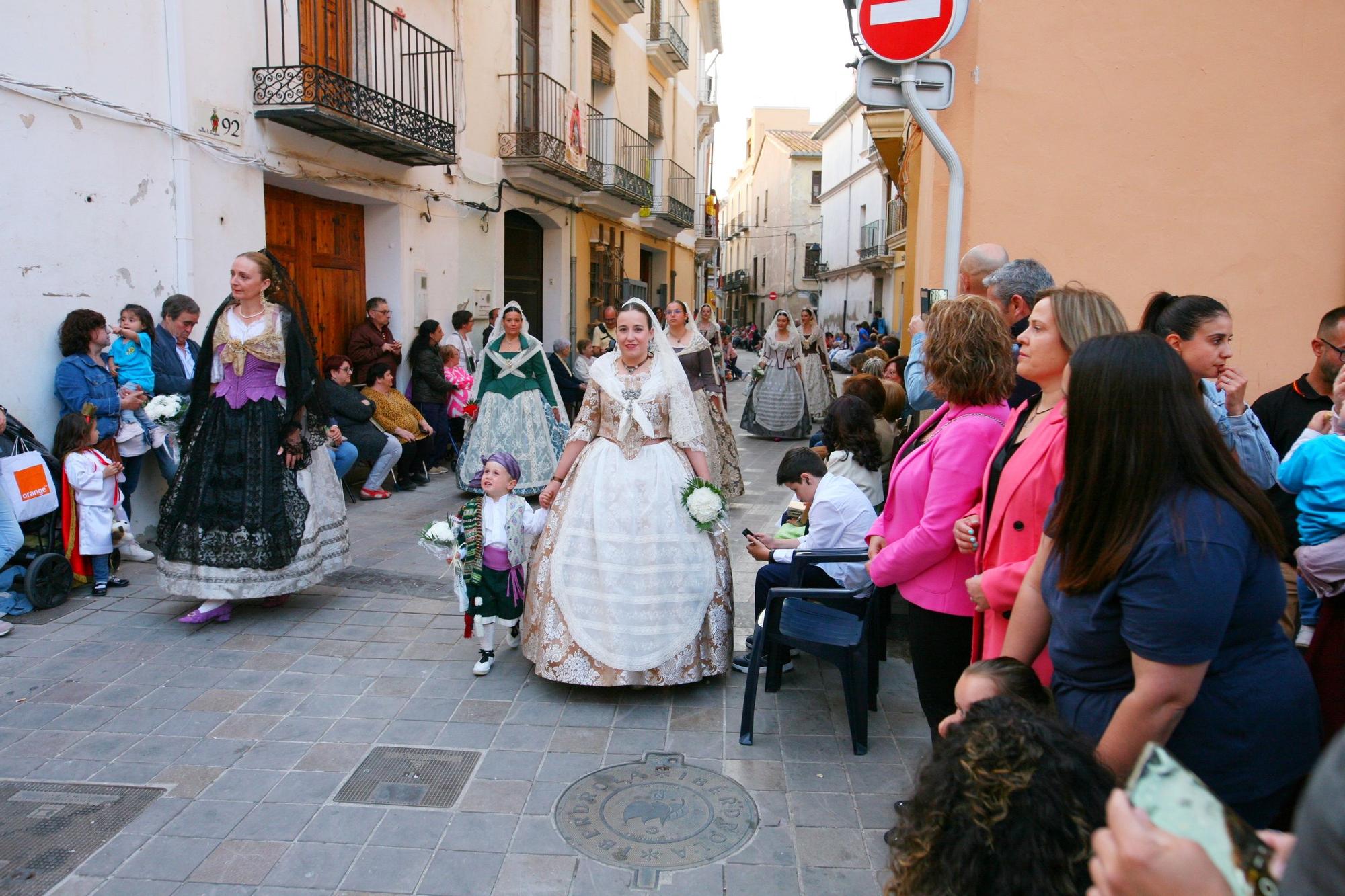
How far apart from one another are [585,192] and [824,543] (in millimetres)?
12012

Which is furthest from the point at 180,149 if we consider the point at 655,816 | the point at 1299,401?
the point at 1299,401

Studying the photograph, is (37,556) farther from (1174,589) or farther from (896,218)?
(896,218)

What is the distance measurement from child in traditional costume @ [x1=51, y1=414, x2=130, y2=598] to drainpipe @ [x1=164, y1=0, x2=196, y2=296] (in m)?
1.66

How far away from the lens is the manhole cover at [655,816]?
296 centimetres

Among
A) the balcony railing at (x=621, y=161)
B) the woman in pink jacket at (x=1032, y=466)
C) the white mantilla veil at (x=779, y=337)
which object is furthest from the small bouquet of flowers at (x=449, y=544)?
the balcony railing at (x=621, y=161)

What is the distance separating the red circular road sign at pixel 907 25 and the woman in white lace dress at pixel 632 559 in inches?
69.1

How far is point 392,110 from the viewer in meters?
8.90

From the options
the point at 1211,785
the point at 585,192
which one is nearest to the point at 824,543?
the point at 1211,785

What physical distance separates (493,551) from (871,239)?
1035 inches

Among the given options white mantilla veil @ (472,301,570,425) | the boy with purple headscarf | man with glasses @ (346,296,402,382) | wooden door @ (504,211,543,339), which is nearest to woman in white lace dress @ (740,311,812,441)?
wooden door @ (504,211,543,339)

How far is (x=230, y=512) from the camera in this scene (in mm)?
4910

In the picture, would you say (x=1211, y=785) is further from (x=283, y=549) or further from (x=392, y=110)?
(x=392, y=110)

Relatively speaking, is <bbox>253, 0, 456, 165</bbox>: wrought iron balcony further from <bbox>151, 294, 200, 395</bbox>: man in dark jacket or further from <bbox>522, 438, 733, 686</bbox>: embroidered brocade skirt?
<bbox>522, 438, 733, 686</bbox>: embroidered brocade skirt

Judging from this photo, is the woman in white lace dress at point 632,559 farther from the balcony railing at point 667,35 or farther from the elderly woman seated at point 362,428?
the balcony railing at point 667,35
